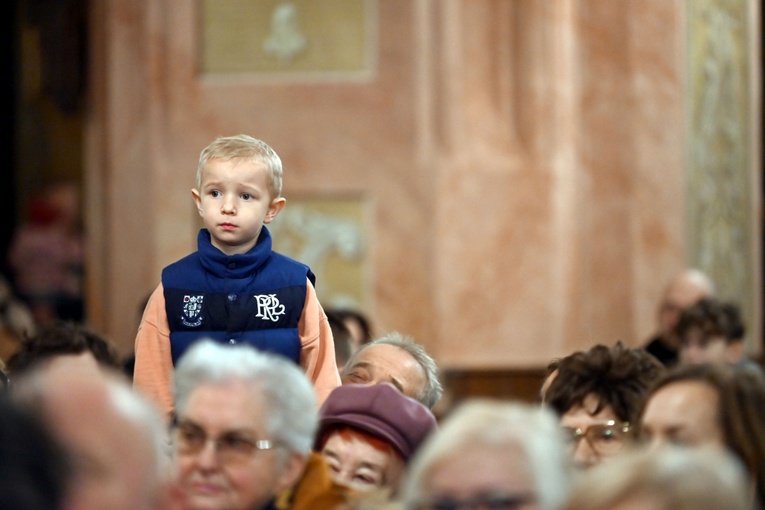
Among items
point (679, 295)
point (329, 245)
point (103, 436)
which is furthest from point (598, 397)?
point (329, 245)

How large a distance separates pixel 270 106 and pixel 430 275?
4.61 ft

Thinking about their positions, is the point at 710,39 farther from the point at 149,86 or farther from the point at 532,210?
the point at 149,86

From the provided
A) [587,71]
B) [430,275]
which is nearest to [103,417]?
[430,275]

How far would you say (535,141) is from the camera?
9.45 meters

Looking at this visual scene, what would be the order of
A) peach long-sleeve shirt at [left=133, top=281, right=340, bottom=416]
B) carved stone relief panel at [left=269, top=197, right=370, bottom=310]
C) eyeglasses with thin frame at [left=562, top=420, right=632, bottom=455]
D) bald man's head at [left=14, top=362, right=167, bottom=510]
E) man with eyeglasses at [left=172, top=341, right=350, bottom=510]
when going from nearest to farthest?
bald man's head at [left=14, top=362, right=167, bottom=510], man with eyeglasses at [left=172, top=341, right=350, bottom=510], eyeglasses with thin frame at [left=562, top=420, right=632, bottom=455], peach long-sleeve shirt at [left=133, top=281, right=340, bottom=416], carved stone relief panel at [left=269, top=197, right=370, bottom=310]

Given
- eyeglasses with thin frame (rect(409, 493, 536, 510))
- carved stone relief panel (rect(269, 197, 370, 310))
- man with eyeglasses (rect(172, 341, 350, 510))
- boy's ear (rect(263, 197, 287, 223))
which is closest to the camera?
eyeglasses with thin frame (rect(409, 493, 536, 510))

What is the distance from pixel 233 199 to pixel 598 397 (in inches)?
46.6

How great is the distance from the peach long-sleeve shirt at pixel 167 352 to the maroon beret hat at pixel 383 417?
24.6 inches

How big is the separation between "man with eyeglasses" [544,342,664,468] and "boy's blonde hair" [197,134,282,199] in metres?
1.02

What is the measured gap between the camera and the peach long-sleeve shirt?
4473mm

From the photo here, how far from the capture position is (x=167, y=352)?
14.9 feet

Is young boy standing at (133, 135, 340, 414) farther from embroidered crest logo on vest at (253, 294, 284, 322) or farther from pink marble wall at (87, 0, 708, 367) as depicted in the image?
pink marble wall at (87, 0, 708, 367)

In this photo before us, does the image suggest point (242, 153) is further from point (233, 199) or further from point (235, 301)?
point (235, 301)

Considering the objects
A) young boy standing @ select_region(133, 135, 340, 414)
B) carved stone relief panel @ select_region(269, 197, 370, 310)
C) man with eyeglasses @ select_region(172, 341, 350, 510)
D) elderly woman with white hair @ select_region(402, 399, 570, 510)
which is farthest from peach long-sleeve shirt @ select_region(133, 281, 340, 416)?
carved stone relief panel @ select_region(269, 197, 370, 310)
